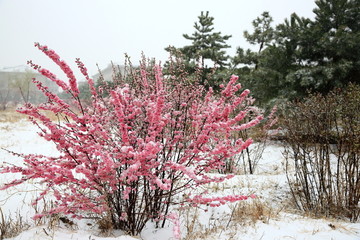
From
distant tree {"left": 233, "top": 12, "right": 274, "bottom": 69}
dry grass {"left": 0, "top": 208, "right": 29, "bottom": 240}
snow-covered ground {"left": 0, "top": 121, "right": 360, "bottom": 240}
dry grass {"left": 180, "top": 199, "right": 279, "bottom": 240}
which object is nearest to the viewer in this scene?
dry grass {"left": 0, "top": 208, "right": 29, "bottom": 240}

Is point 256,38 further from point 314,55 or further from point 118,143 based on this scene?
point 118,143

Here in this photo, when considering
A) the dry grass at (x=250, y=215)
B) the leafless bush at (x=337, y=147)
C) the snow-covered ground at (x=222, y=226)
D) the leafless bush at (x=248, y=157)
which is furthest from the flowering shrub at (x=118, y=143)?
the leafless bush at (x=248, y=157)

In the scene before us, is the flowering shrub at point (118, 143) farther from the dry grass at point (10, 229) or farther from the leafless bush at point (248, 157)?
the leafless bush at point (248, 157)

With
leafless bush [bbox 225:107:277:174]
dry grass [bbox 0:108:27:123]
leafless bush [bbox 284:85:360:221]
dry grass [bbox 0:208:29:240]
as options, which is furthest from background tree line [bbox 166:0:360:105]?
dry grass [bbox 0:108:27:123]

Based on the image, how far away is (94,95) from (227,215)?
212 centimetres

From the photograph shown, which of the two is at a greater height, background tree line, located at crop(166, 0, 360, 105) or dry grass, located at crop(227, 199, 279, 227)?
background tree line, located at crop(166, 0, 360, 105)

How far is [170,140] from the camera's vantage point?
2.30 metres

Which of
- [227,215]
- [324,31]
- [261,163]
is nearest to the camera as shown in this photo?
[227,215]

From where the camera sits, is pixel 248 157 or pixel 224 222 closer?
pixel 224 222

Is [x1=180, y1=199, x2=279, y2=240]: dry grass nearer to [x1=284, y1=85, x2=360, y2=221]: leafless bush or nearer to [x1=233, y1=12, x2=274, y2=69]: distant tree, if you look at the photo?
[x1=284, y1=85, x2=360, y2=221]: leafless bush

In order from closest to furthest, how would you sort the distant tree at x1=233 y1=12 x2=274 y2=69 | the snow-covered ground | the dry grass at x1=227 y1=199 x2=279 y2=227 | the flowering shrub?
the flowering shrub, the snow-covered ground, the dry grass at x1=227 y1=199 x2=279 y2=227, the distant tree at x1=233 y1=12 x2=274 y2=69

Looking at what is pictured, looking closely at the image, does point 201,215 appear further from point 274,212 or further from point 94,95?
point 94,95

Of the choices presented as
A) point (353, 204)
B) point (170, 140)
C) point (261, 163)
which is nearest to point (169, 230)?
point (170, 140)

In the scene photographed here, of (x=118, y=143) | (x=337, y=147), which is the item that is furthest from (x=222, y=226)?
(x=337, y=147)
